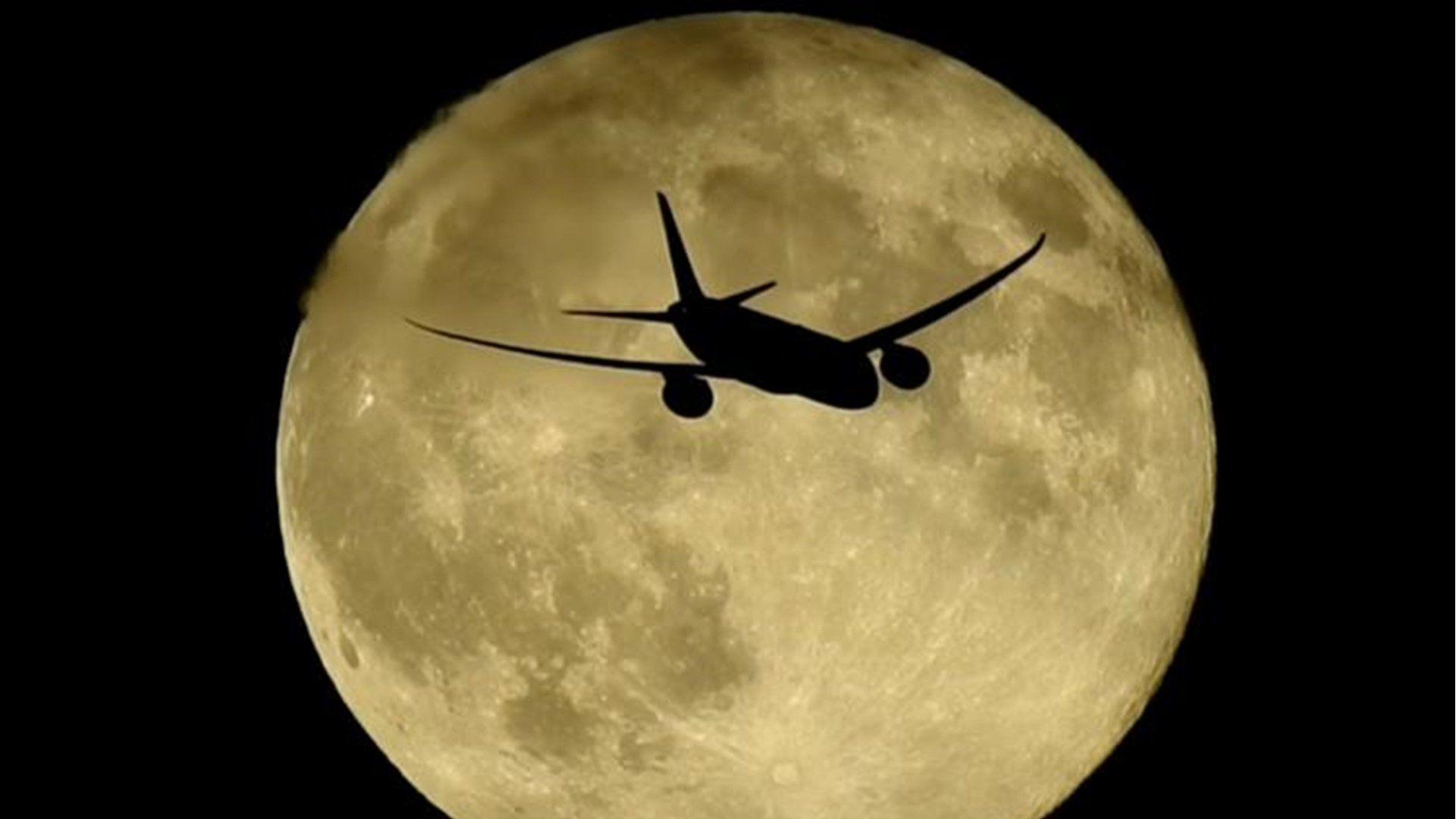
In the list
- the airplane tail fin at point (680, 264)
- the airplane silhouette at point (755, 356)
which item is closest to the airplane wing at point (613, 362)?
the airplane silhouette at point (755, 356)

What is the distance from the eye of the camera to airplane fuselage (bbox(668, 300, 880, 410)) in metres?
4.62

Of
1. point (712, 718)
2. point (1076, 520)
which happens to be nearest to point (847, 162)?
point (1076, 520)

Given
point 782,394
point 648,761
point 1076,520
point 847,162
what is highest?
point 847,162

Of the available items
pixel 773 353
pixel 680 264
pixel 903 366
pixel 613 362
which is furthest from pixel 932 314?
pixel 613 362

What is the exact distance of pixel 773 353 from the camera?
15.3 ft

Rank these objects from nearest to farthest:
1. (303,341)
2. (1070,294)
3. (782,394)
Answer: (782,394) → (1070,294) → (303,341)

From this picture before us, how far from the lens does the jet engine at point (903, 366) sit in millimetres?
4711

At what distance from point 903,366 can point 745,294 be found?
366 mm

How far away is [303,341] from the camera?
540 cm

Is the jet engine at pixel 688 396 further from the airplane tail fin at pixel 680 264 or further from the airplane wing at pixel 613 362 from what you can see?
the airplane tail fin at pixel 680 264

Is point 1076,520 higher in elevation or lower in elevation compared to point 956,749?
higher

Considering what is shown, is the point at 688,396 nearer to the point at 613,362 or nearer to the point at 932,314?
the point at 613,362

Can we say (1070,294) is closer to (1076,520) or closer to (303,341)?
(1076,520)

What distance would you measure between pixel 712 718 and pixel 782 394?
2.35 feet
